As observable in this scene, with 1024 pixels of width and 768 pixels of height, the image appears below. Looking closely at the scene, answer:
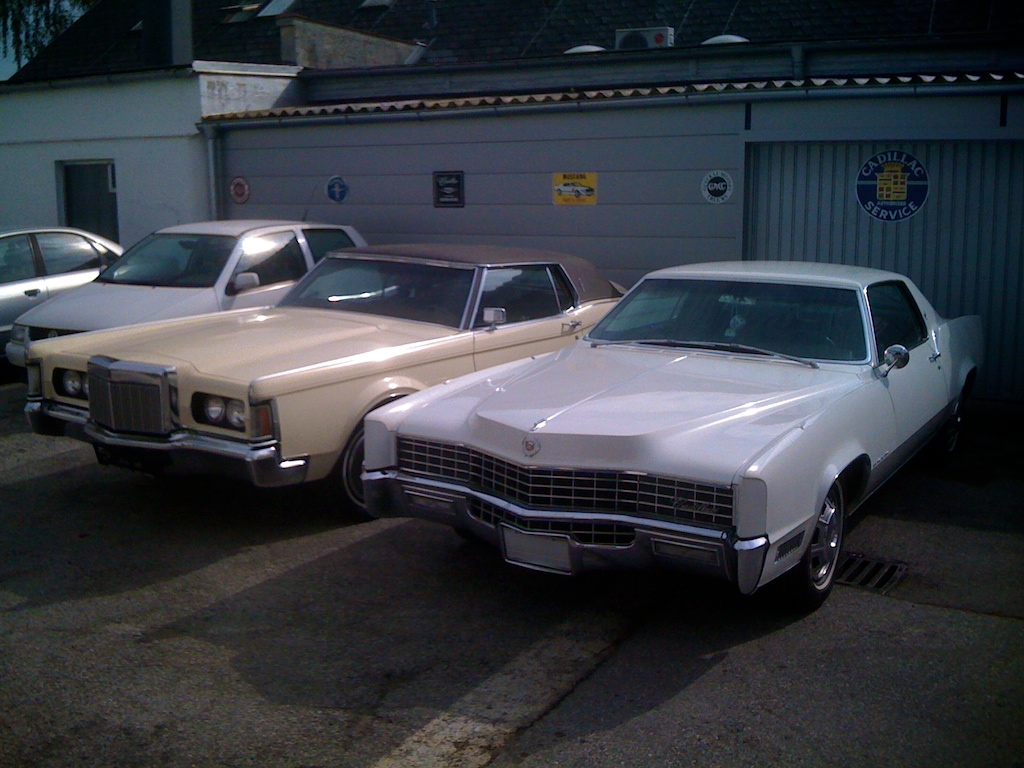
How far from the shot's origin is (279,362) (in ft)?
19.1

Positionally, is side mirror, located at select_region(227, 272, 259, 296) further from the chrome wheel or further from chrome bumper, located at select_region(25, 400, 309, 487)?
the chrome wheel

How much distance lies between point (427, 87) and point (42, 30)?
18.8 m

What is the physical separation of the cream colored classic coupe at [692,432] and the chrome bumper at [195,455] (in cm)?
72

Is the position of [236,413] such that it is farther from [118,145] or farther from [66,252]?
[118,145]

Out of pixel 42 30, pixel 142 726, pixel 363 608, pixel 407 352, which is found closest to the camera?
pixel 142 726

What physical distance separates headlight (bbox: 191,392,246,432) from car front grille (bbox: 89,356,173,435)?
16 centimetres

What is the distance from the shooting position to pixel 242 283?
8.48 m

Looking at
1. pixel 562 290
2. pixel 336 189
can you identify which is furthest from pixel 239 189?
pixel 562 290

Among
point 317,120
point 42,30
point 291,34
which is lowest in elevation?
point 317,120

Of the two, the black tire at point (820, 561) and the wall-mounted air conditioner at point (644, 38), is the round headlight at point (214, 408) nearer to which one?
the black tire at point (820, 561)

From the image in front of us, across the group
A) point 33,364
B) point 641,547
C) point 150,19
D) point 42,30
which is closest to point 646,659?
point 641,547

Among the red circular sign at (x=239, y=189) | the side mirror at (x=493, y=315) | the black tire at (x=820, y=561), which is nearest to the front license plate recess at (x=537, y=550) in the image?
the black tire at (x=820, y=561)

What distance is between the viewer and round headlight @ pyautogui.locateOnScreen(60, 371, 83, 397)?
6266 mm

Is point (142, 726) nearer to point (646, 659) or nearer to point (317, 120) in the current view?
point (646, 659)
